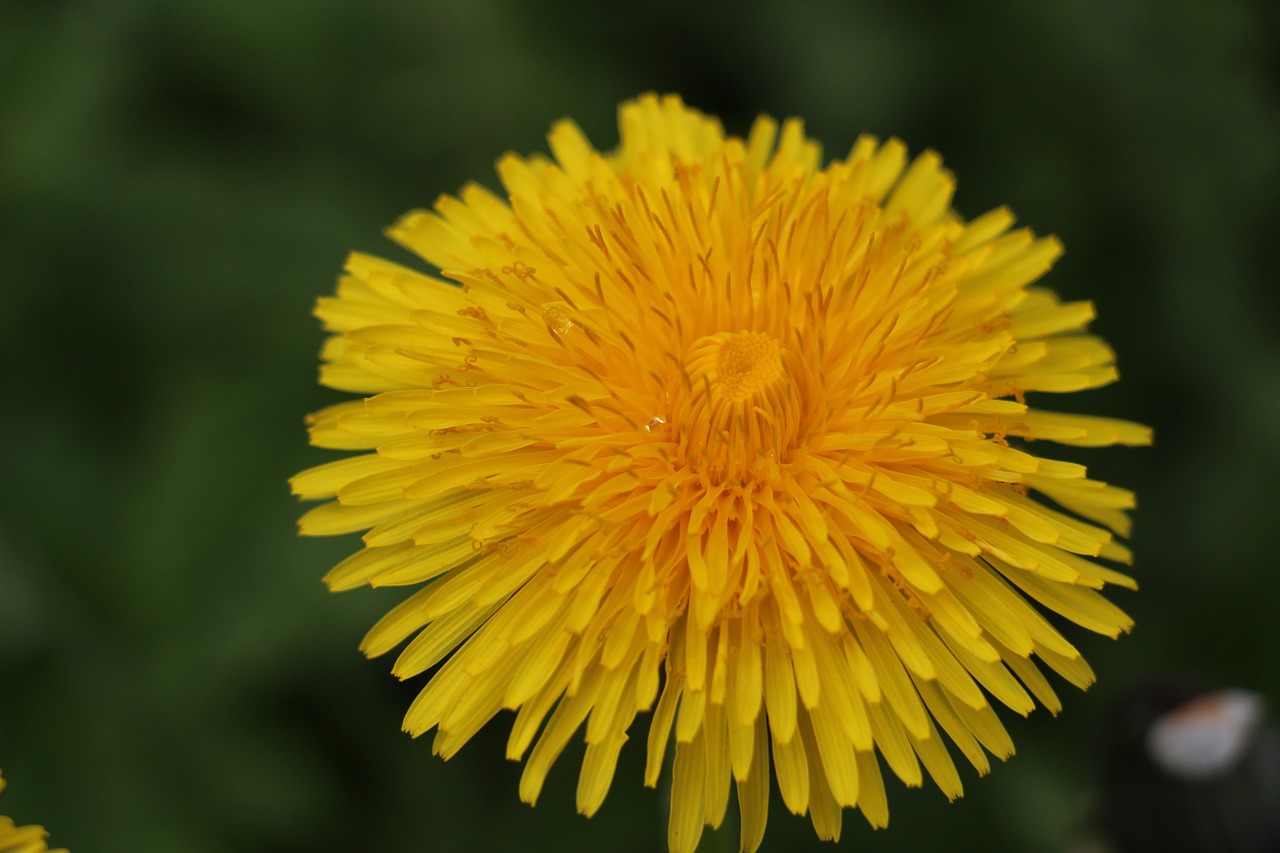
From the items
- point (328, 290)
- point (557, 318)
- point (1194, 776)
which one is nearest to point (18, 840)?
point (557, 318)

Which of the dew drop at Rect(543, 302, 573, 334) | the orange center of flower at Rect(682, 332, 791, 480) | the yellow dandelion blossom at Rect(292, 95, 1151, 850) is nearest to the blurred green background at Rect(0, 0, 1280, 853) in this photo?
the yellow dandelion blossom at Rect(292, 95, 1151, 850)

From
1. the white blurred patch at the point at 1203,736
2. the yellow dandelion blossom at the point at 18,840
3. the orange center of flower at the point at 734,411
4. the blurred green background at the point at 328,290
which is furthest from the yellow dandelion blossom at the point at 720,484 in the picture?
the blurred green background at the point at 328,290

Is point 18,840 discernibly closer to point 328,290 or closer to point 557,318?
point 557,318

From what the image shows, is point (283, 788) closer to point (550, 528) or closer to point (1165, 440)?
point (550, 528)

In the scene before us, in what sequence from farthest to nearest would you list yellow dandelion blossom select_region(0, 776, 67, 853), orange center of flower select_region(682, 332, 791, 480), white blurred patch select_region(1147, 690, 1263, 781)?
white blurred patch select_region(1147, 690, 1263, 781), orange center of flower select_region(682, 332, 791, 480), yellow dandelion blossom select_region(0, 776, 67, 853)

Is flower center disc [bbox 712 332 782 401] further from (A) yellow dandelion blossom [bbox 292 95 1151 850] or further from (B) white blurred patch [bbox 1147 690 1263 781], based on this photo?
(B) white blurred patch [bbox 1147 690 1263 781]

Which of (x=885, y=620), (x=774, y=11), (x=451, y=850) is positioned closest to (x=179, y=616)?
(x=451, y=850)

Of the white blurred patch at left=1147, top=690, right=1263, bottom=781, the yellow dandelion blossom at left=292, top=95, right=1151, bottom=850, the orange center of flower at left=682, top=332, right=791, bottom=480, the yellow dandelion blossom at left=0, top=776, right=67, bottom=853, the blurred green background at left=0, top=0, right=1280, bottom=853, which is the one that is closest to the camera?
the yellow dandelion blossom at left=0, top=776, right=67, bottom=853
